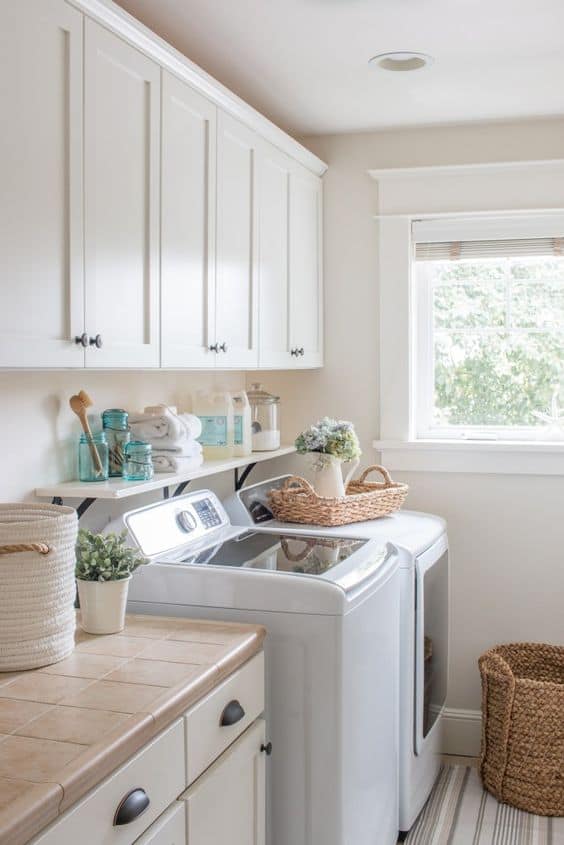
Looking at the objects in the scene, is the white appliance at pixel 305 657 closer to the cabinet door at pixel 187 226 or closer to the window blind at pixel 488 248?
the cabinet door at pixel 187 226

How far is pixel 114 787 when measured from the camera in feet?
4.61

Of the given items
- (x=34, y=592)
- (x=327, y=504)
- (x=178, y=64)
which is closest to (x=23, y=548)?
(x=34, y=592)

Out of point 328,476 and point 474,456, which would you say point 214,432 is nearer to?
point 328,476

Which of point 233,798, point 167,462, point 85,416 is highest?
point 85,416

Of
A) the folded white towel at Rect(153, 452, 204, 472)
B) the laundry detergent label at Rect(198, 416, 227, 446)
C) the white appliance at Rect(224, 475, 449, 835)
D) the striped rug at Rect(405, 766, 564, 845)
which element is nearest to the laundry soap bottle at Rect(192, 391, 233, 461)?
the laundry detergent label at Rect(198, 416, 227, 446)

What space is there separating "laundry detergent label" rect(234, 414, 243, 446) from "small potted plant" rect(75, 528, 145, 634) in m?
1.07

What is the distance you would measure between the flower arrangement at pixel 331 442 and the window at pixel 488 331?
585 mm

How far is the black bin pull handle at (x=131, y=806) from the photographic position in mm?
1416

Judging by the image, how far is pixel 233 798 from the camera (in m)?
1.87

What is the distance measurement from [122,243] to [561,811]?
2.32 meters

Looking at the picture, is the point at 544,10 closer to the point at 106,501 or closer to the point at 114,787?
the point at 106,501

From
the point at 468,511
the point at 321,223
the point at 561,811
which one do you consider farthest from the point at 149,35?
the point at 561,811

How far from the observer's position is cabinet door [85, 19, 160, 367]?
1961 mm

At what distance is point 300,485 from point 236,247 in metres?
0.89
